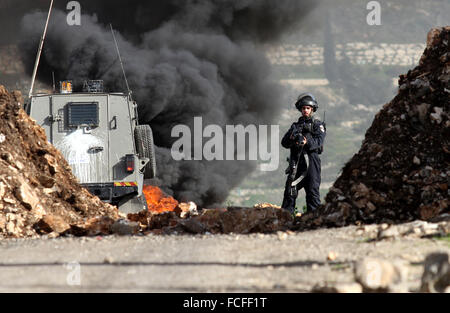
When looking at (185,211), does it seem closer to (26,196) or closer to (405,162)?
(26,196)

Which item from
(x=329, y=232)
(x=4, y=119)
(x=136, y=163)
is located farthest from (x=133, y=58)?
(x=329, y=232)

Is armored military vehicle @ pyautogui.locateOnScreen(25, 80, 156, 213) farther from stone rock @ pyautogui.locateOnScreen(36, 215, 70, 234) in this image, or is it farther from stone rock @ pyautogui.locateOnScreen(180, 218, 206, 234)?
stone rock @ pyautogui.locateOnScreen(180, 218, 206, 234)

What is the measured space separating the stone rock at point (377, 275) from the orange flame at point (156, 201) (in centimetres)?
1189

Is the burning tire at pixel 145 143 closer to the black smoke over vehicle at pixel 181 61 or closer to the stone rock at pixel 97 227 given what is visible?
the stone rock at pixel 97 227

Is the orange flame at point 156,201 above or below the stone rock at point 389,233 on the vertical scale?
below

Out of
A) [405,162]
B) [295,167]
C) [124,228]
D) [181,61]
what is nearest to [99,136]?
[295,167]

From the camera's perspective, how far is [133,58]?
978 inches

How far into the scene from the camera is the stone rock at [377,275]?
4.69 meters

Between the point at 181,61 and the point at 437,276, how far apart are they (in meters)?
21.8

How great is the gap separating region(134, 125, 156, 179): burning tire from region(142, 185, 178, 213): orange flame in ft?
9.48

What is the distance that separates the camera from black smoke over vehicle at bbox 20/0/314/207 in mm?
23250

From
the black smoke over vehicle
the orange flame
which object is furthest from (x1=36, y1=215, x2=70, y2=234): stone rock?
the black smoke over vehicle

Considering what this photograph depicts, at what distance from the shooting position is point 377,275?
4707 millimetres

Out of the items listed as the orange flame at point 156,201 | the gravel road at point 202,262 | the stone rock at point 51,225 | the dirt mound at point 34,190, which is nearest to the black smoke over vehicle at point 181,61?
the orange flame at point 156,201
